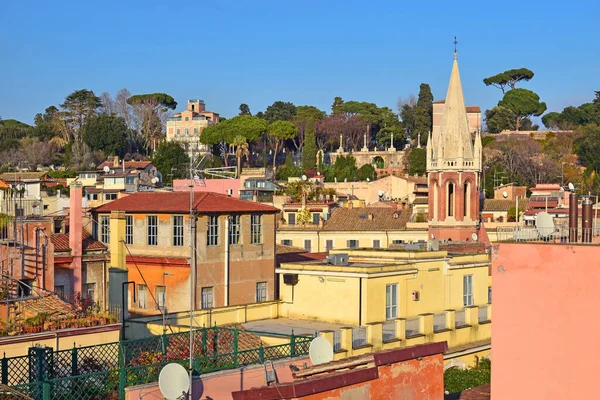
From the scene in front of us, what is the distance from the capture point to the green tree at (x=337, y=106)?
12300 cm

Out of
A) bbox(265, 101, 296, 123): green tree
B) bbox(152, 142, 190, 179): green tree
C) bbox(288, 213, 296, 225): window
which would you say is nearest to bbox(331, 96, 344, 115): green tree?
bbox(265, 101, 296, 123): green tree

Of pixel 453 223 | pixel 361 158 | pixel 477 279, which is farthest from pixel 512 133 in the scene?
pixel 477 279

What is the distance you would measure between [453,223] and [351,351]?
3461 cm

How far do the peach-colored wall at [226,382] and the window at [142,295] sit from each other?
13.2 m

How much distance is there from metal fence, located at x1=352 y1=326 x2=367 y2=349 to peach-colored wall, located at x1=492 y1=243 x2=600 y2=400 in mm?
6416

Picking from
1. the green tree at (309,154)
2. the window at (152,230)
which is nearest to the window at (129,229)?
the window at (152,230)

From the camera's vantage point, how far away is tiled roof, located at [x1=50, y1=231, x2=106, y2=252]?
2703 centimetres

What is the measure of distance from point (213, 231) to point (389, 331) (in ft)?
21.5

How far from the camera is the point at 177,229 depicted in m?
27.9

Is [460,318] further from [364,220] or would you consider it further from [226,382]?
[364,220]

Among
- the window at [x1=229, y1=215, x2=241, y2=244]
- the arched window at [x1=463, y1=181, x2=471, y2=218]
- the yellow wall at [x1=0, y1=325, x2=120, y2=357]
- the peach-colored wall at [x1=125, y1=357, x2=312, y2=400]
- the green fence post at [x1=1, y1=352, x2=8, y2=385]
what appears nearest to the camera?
the peach-colored wall at [x1=125, y1=357, x2=312, y2=400]

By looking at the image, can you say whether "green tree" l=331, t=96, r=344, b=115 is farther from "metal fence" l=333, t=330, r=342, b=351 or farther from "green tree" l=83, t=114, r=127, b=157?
"metal fence" l=333, t=330, r=342, b=351

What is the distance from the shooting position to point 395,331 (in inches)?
928

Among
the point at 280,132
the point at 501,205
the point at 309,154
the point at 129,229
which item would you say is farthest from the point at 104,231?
the point at 280,132
